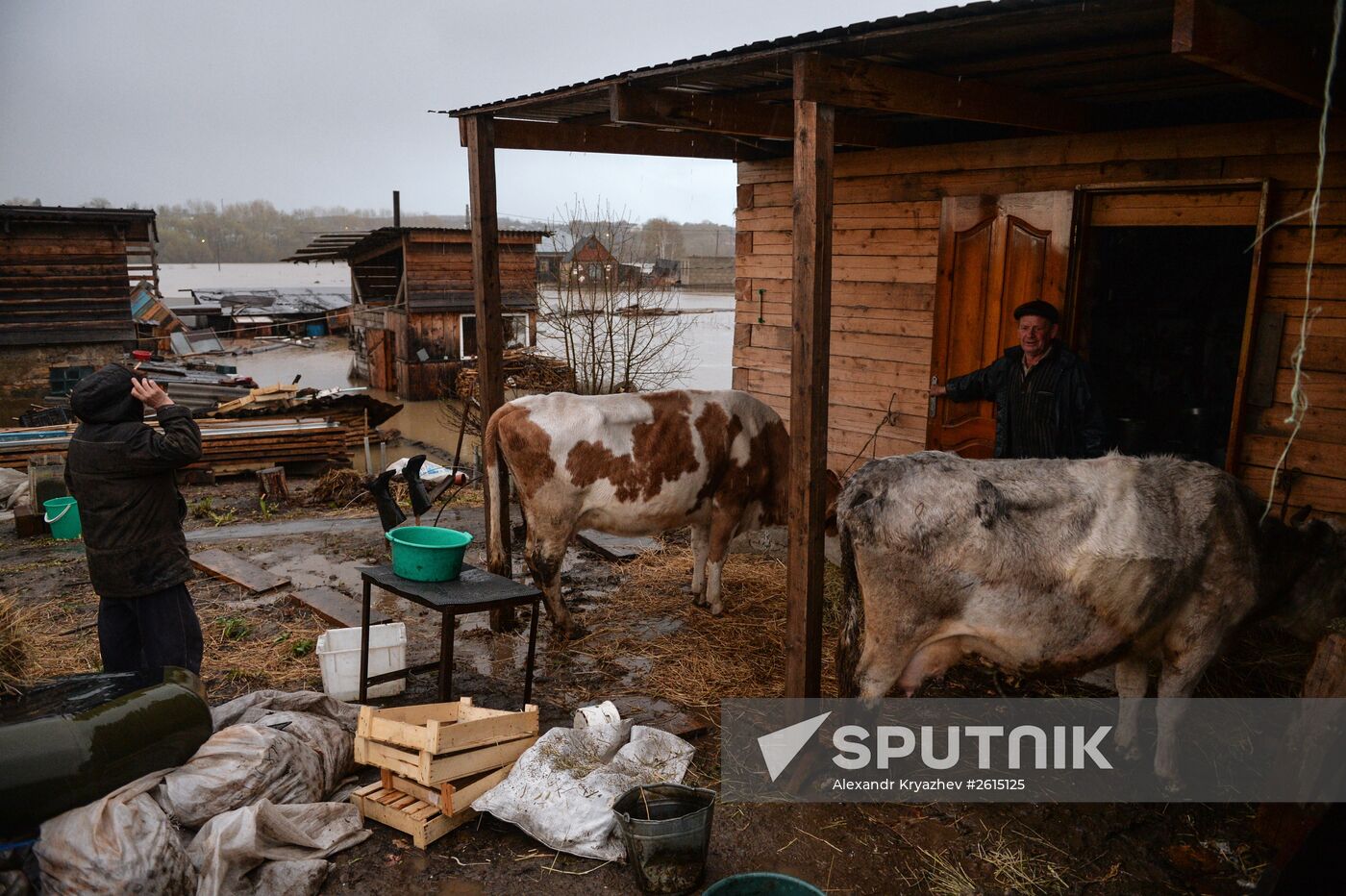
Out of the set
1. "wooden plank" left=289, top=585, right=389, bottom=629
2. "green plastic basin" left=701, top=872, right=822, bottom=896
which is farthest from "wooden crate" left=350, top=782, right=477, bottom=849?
"wooden plank" left=289, top=585, right=389, bottom=629

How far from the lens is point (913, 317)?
297 inches

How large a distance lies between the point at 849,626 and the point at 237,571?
21.0ft

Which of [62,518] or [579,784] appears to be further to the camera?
[62,518]

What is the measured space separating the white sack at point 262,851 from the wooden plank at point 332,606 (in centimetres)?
283

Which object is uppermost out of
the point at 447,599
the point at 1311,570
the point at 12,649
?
the point at 1311,570

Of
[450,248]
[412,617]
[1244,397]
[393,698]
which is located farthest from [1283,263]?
[450,248]

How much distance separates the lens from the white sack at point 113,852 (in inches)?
135

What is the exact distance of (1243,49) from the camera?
140 inches

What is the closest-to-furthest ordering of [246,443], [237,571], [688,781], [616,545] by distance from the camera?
[688,781] < [237,571] < [616,545] < [246,443]

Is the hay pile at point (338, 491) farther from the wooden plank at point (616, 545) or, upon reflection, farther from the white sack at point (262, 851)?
the white sack at point (262, 851)

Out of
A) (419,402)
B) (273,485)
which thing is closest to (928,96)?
(273,485)

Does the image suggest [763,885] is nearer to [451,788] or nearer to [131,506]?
[451,788]

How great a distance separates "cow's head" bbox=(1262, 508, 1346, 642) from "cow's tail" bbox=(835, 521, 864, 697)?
2.28m

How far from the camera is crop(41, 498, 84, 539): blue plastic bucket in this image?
988 centimetres
